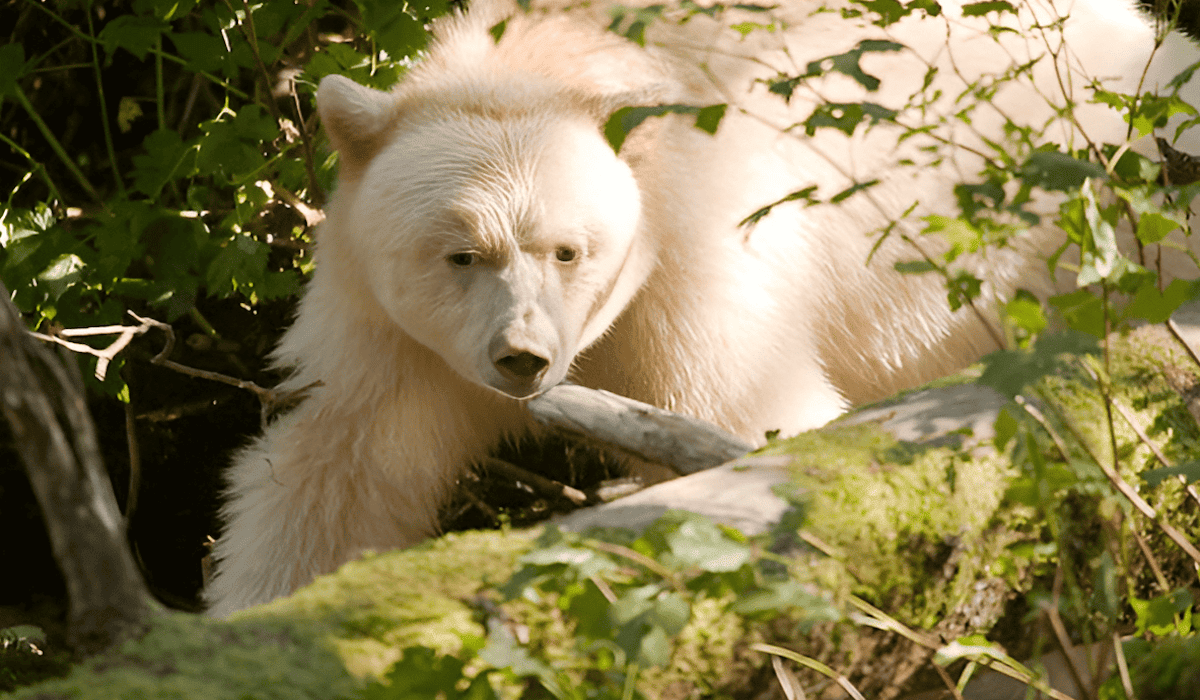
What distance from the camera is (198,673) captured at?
1.19 metres

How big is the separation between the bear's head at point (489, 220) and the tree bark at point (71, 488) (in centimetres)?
130

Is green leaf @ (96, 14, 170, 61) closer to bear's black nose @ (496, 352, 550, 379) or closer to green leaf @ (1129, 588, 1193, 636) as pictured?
bear's black nose @ (496, 352, 550, 379)

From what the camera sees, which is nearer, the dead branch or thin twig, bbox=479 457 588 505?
the dead branch

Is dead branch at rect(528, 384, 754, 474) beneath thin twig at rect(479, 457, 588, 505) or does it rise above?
above

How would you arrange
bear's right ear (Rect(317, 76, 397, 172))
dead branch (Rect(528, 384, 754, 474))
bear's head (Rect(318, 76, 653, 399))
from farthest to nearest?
1. bear's right ear (Rect(317, 76, 397, 172))
2. bear's head (Rect(318, 76, 653, 399))
3. dead branch (Rect(528, 384, 754, 474))

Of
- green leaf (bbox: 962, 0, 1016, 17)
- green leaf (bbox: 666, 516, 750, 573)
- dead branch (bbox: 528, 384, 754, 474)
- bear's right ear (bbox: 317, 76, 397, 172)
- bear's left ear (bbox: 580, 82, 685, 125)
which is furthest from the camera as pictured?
bear's left ear (bbox: 580, 82, 685, 125)

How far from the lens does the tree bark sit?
1.12 metres

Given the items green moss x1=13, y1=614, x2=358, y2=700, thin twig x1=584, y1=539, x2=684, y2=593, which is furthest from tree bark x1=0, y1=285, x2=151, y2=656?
thin twig x1=584, y1=539, x2=684, y2=593

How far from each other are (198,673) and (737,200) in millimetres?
2141

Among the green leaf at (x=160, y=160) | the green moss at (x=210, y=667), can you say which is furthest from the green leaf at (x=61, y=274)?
the green moss at (x=210, y=667)

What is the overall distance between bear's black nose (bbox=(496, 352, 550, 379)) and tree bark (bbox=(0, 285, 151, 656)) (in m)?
1.29

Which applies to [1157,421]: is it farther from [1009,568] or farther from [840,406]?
[840,406]

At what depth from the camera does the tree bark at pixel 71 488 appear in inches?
44.1

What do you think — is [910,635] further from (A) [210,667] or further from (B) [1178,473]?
(A) [210,667]
